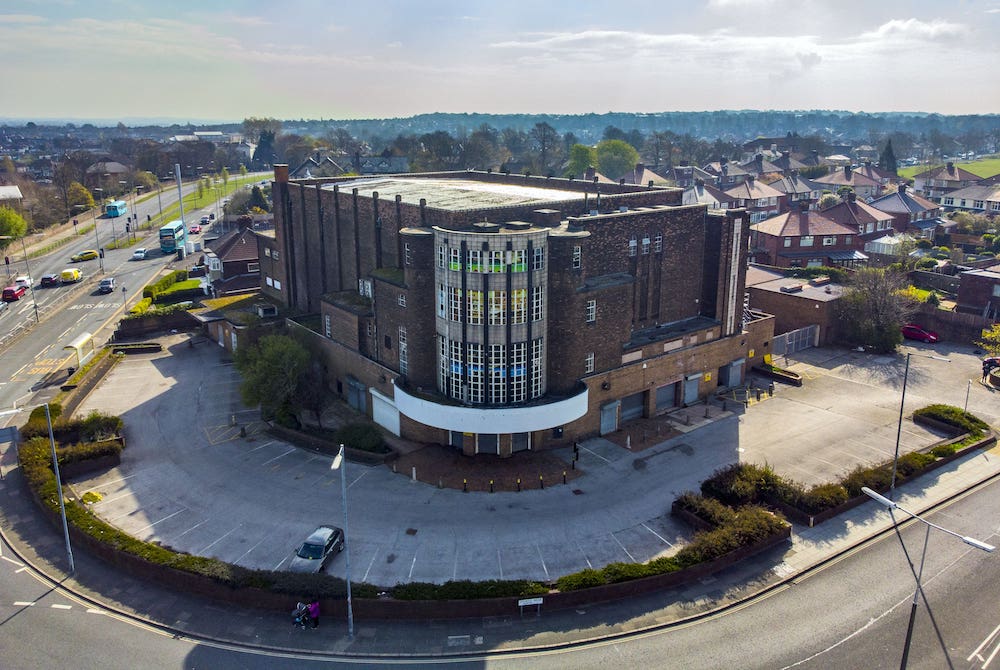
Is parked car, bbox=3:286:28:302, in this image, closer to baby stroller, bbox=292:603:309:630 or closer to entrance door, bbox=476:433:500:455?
entrance door, bbox=476:433:500:455

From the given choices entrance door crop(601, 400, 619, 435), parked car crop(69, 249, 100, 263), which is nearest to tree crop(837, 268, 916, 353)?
entrance door crop(601, 400, 619, 435)

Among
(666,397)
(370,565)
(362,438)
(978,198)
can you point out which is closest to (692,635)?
(370,565)

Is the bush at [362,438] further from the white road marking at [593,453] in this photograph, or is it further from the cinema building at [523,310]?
the white road marking at [593,453]

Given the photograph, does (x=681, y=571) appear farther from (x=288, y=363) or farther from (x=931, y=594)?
(x=288, y=363)

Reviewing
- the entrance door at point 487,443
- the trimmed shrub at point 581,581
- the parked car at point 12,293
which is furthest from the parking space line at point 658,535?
the parked car at point 12,293

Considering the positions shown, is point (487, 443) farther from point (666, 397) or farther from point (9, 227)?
point (9, 227)

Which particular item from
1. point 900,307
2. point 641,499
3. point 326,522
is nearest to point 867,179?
point 900,307
